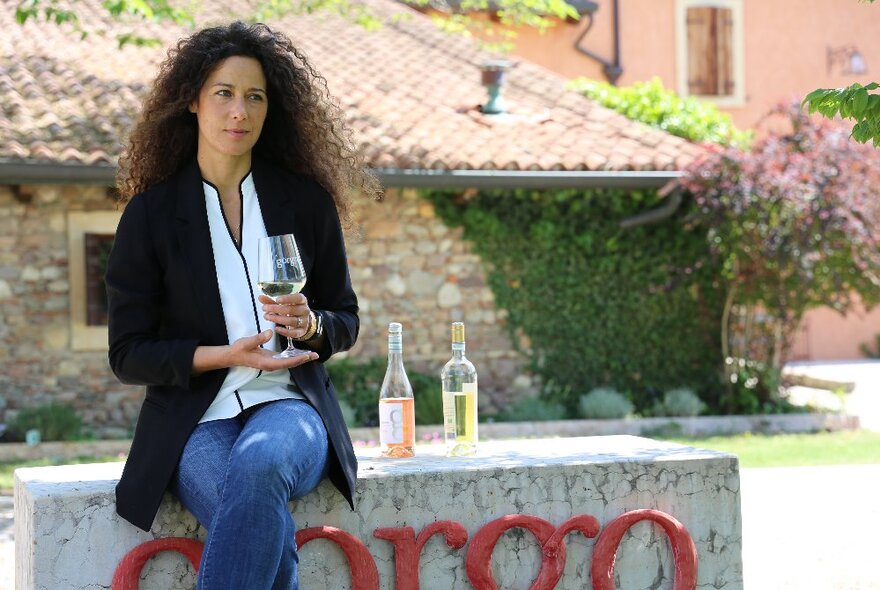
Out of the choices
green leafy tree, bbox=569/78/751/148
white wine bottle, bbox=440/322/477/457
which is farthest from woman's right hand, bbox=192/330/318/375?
green leafy tree, bbox=569/78/751/148

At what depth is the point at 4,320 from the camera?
11086mm

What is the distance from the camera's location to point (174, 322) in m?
3.47

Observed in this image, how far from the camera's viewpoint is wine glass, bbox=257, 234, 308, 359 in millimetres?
3201

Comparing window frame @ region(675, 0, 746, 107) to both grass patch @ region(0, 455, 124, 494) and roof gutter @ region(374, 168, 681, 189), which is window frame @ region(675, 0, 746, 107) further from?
grass patch @ region(0, 455, 124, 494)

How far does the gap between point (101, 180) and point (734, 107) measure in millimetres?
11910

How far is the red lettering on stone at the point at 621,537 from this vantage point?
380 centimetres

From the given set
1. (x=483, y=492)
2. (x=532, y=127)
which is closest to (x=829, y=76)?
(x=532, y=127)

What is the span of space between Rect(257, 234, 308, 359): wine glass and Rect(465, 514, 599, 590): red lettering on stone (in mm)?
951

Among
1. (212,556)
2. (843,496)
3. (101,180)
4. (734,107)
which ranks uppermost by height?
(734,107)

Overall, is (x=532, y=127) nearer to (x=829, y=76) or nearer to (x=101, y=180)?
(x=101, y=180)

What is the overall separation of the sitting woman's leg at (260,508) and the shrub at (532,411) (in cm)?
833

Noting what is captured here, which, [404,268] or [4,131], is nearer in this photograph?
[4,131]

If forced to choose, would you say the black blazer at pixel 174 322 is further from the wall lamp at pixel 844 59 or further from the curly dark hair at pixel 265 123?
the wall lamp at pixel 844 59

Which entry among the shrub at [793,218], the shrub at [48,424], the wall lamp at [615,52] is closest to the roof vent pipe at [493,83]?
the shrub at [793,218]
